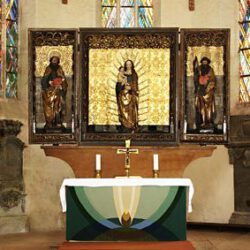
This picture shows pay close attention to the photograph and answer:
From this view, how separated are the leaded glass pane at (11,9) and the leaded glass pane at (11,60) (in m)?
0.69

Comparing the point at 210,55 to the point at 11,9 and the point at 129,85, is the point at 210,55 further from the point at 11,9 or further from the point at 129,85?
the point at 11,9

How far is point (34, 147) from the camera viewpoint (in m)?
13.7

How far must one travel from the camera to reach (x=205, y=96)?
11.6 m

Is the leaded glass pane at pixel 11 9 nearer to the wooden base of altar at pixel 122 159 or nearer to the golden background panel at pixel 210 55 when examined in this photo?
the wooden base of altar at pixel 122 159

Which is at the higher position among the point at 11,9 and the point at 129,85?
the point at 11,9

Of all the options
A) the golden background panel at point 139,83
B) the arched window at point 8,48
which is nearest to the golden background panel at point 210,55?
the golden background panel at point 139,83

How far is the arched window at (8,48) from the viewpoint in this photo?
13406mm

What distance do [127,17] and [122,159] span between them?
399cm

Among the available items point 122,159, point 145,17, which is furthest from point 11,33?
point 122,159

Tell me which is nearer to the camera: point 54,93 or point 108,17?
point 54,93

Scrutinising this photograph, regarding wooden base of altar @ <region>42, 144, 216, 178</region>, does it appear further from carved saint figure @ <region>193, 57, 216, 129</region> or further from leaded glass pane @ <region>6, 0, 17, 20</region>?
leaded glass pane @ <region>6, 0, 17, 20</region>

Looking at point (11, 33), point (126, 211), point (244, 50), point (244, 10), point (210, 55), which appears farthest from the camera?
point (244, 10)

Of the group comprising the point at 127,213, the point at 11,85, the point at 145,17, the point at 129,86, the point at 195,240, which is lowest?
the point at 195,240

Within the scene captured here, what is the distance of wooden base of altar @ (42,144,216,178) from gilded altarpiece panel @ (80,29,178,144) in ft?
0.69
